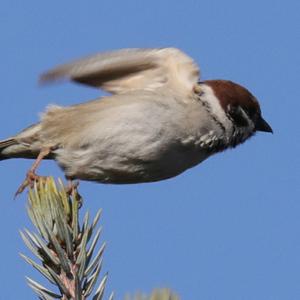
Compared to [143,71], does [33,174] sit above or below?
below

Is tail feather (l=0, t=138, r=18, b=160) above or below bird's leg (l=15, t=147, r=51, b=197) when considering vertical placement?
above

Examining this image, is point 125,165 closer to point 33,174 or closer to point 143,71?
point 33,174

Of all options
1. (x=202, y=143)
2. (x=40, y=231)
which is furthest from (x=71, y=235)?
(x=202, y=143)

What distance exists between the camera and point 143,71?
493 centimetres

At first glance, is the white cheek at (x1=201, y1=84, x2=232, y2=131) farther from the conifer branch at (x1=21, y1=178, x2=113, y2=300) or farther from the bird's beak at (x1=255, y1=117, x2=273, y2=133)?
the conifer branch at (x1=21, y1=178, x2=113, y2=300)

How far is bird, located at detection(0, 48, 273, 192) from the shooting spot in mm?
4367

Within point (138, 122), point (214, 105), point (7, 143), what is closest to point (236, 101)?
point (214, 105)

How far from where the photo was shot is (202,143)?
15.2 feet

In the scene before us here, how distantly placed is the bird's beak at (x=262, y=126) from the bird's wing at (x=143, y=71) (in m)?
0.65

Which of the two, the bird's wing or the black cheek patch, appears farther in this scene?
the black cheek patch

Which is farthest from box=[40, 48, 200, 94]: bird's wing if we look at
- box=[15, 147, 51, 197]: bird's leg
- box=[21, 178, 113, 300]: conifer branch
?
box=[21, 178, 113, 300]: conifer branch

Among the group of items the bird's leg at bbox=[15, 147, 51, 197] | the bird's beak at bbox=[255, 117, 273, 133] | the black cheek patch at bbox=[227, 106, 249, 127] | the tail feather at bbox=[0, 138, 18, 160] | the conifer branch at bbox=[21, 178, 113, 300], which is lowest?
the conifer branch at bbox=[21, 178, 113, 300]

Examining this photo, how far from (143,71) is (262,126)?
3.33 feet

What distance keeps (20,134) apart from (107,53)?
0.78m
